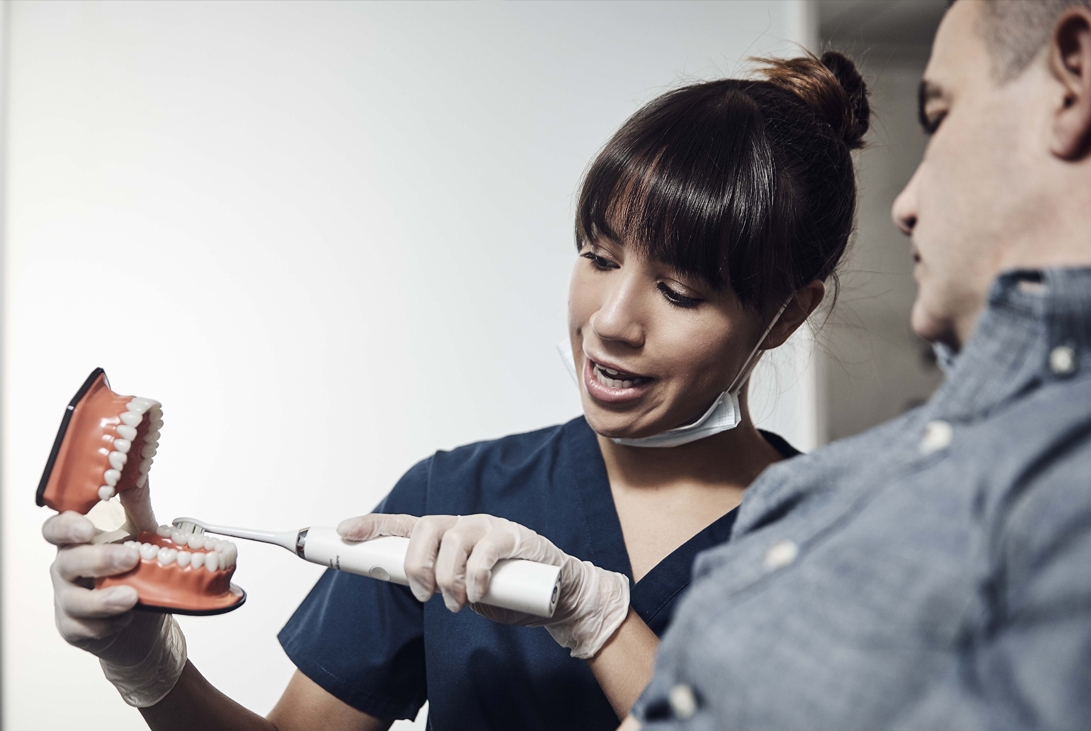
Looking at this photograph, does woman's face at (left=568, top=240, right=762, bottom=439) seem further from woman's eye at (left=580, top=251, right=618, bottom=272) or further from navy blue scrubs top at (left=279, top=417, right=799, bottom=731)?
navy blue scrubs top at (left=279, top=417, right=799, bottom=731)


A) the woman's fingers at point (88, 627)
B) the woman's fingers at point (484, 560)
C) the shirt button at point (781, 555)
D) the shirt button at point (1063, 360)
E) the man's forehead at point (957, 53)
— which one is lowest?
the woman's fingers at point (484, 560)

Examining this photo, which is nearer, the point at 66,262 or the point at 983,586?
the point at 983,586

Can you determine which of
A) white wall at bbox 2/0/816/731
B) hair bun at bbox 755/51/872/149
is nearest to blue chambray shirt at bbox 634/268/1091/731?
hair bun at bbox 755/51/872/149

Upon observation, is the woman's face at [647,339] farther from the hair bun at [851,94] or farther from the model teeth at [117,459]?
the model teeth at [117,459]

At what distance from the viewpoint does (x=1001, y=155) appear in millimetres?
495

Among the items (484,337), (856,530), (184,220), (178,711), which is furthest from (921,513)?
(184,220)

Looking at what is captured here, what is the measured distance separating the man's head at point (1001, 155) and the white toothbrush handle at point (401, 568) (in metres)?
0.39

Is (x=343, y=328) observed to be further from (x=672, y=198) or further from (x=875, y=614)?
(x=875, y=614)

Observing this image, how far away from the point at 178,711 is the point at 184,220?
864mm

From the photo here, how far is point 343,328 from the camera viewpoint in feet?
4.92

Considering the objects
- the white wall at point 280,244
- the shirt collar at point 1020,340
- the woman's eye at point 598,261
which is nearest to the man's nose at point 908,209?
the shirt collar at point 1020,340

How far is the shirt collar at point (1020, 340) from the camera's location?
1.42 ft

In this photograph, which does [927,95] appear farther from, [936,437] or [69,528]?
[69,528]

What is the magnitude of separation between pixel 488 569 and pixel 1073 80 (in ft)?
1.89
